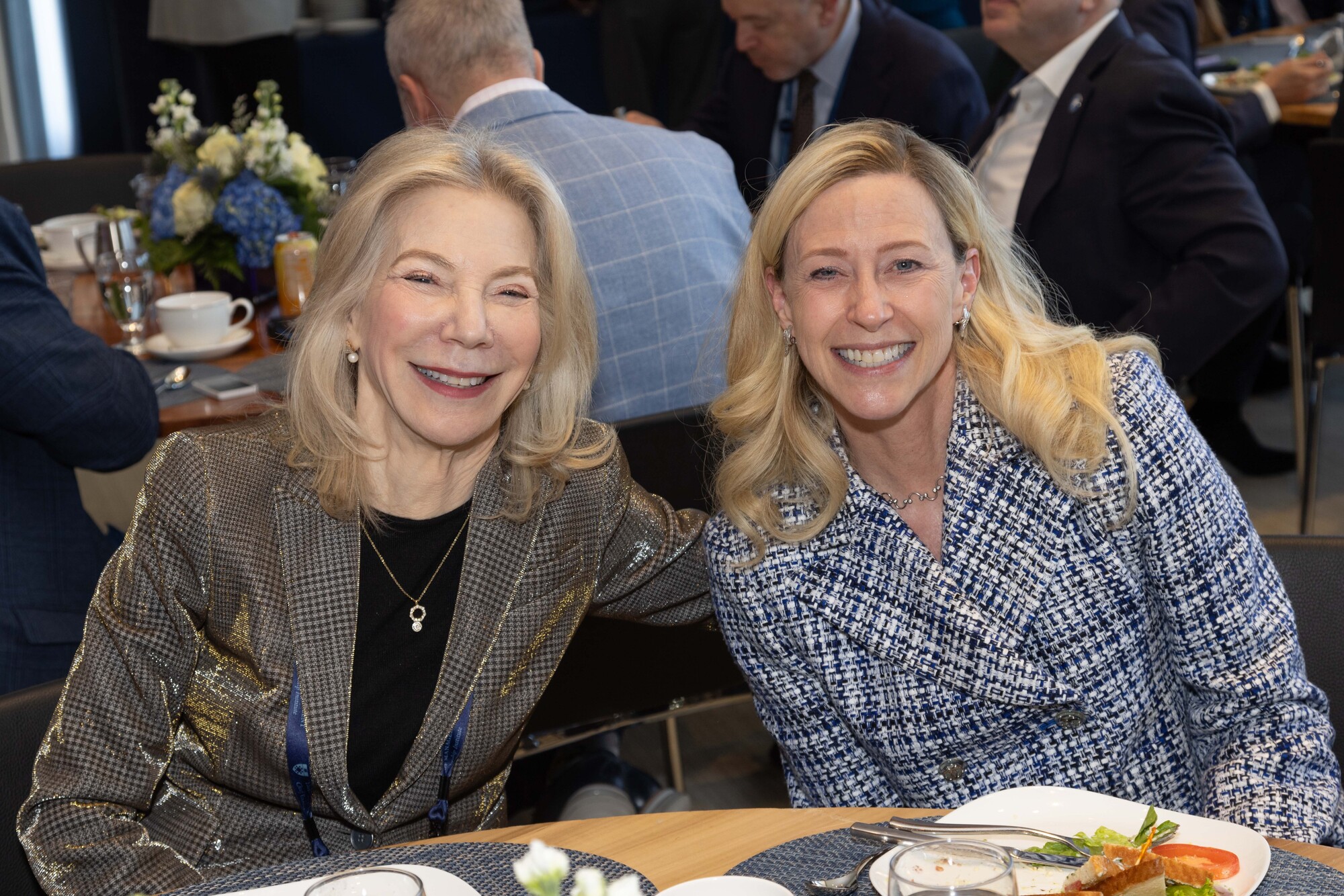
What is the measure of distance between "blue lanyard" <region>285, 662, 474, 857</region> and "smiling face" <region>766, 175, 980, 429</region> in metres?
0.61

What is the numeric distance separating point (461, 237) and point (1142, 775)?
105 centimetres

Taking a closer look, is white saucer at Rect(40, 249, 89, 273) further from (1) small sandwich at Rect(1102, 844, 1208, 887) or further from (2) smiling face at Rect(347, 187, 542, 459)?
(1) small sandwich at Rect(1102, 844, 1208, 887)

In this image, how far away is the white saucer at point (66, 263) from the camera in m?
3.71

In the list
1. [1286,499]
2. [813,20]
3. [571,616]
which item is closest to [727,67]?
[813,20]

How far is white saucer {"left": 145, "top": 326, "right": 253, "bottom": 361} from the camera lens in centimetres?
278

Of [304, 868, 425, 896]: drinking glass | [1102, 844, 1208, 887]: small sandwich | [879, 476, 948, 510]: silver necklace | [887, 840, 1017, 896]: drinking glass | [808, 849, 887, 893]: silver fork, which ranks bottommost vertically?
[808, 849, 887, 893]: silver fork

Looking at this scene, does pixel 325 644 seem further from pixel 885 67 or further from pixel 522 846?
pixel 885 67

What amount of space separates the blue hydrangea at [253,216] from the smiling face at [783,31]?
144cm

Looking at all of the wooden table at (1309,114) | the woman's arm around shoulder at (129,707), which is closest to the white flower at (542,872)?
the woman's arm around shoulder at (129,707)

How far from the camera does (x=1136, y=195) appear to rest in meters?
2.88

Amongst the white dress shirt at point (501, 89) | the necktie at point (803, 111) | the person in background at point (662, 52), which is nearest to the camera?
the white dress shirt at point (501, 89)

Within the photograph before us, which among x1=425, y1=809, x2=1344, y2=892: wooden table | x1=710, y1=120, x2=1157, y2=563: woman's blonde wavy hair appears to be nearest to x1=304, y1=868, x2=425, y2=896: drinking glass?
x1=425, y1=809, x2=1344, y2=892: wooden table

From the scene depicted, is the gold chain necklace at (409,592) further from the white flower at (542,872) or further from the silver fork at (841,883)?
the white flower at (542,872)

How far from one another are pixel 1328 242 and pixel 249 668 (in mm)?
2972
